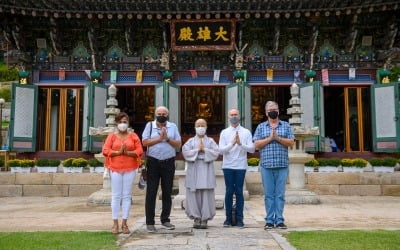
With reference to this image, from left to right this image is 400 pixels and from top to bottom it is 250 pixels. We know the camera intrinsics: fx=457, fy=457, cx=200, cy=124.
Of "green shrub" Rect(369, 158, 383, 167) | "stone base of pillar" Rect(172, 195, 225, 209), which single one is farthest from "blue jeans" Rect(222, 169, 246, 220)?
"green shrub" Rect(369, 158, 383, 167)

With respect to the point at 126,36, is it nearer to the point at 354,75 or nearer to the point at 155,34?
the point at 155,34

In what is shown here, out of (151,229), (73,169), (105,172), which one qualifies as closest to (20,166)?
(73,169)

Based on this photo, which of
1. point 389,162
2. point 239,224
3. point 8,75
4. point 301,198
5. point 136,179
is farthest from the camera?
point 8,75

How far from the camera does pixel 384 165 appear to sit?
1291 centimetres

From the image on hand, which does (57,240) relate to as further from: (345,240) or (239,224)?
(345,240)

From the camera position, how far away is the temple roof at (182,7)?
13.5 metres

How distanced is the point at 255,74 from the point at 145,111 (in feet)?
17.7

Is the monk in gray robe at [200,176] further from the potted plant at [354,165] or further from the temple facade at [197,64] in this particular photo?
the temple facade at [197,64]

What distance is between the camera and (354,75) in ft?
49.4

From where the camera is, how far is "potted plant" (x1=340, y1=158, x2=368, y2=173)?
42.2 feet

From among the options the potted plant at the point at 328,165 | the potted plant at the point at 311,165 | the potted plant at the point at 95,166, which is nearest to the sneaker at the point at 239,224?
the potted plant at the point at 311,165

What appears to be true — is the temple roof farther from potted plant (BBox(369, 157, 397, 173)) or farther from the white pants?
the white pants

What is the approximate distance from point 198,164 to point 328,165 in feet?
24.4

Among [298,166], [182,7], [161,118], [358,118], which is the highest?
[182,7]
